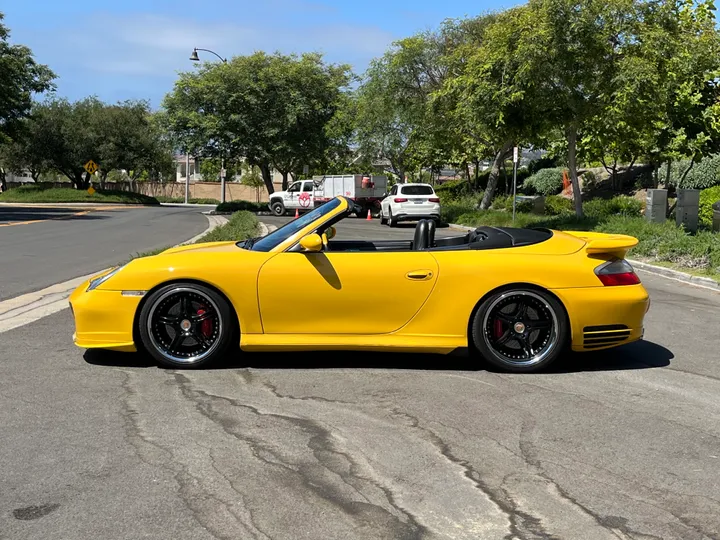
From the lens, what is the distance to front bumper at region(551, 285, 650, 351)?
544 cm

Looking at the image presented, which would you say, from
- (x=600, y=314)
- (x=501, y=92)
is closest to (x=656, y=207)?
(x=501, y=92)

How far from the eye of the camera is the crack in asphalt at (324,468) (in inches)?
122

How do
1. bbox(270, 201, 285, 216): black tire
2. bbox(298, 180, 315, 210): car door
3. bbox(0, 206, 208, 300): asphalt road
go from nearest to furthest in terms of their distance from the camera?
bbox(0, 206, 208, 300): asphalt road, bbox(298, 180, 315, 210): car door, bbox(270, 201, 285, 216): black tire

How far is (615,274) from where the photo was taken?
5.59 m

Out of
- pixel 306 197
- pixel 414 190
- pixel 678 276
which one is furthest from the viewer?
pixel 306 197

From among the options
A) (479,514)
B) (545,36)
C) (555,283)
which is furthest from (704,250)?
(479,514)

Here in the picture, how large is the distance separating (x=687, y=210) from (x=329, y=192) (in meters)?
24.0

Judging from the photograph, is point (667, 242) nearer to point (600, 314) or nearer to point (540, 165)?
point (600, 314)

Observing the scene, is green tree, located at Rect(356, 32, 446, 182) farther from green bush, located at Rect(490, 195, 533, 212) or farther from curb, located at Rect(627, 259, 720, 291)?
curb, located at Rect(627, 259, 720, 291)

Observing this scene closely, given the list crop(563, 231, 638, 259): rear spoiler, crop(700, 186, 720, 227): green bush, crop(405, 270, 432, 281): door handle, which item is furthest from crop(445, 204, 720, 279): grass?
crop(405, 270, 432, 281): door handle

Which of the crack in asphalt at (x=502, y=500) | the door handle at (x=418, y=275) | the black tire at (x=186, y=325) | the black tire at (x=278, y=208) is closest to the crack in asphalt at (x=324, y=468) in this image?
the crack in asphalt at (x=502, y=500)

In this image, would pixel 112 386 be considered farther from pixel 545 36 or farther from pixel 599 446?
pixel 545 36

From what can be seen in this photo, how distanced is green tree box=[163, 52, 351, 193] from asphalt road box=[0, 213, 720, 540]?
3451 cm

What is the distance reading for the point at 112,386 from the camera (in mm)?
5078
